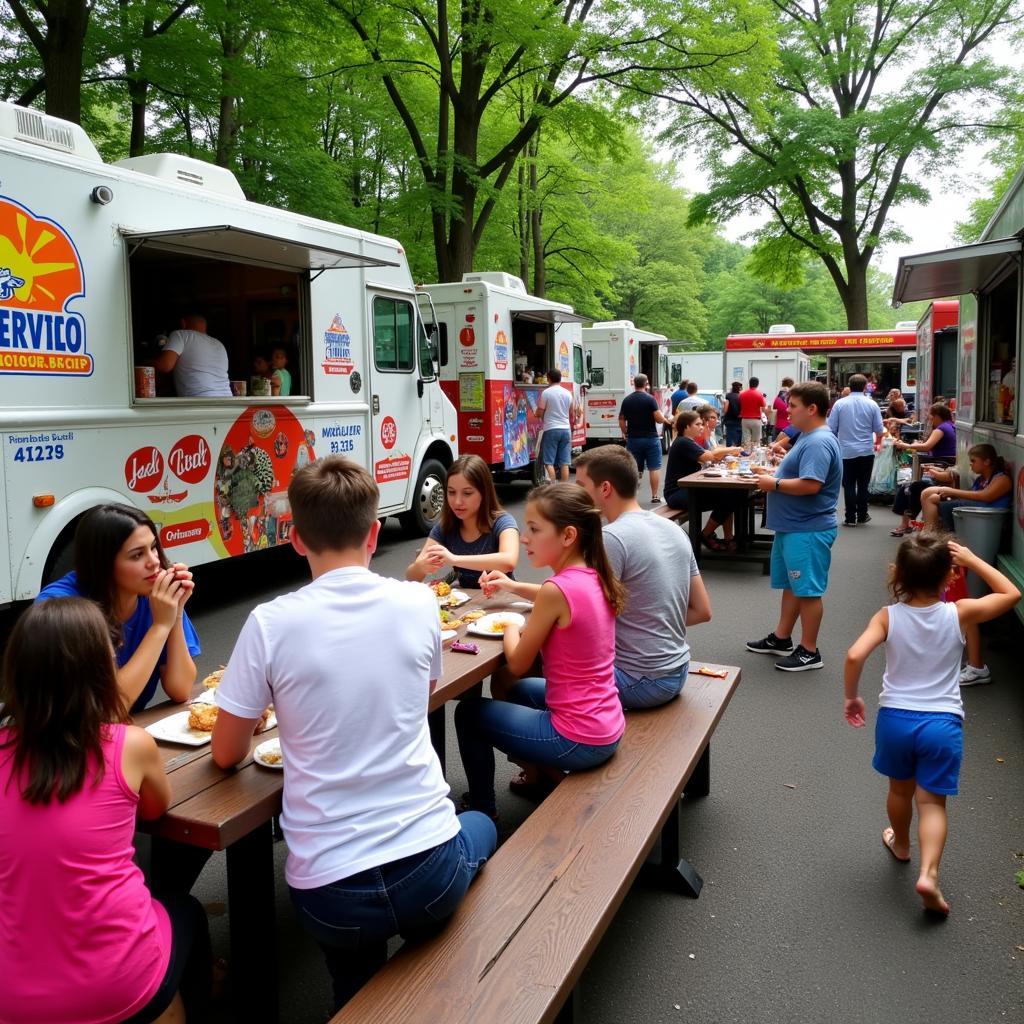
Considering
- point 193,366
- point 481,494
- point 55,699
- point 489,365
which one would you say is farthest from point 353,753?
point 489,365

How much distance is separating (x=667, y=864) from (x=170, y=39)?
44.4ft

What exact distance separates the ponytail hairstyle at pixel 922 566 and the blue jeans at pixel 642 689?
0.97 m

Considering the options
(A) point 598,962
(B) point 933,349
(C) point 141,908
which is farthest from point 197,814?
(B) point 933,349

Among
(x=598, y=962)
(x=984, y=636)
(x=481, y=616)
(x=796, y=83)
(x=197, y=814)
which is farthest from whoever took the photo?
(x=796, y=83)

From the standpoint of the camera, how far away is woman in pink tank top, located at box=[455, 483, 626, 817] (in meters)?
3.10

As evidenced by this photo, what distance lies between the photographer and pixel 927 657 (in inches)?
129

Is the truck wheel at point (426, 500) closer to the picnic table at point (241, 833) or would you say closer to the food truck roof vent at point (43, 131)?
the food truck roof vent at point (43, 131)

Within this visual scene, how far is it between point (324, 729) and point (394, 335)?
800cm

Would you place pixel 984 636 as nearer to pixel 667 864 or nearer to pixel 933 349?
pixel 667 864

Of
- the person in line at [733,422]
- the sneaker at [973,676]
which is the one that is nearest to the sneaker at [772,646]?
the sneaker at [973,676]

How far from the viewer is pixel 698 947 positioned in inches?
119

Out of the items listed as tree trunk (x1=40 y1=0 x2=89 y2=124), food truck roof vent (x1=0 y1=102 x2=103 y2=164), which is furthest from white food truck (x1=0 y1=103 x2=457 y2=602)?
tree trunk (x1=40 y1=0 x2=89 y2=124)

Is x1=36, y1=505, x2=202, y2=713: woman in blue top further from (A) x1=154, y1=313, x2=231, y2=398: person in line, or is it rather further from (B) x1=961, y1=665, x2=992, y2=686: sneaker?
(B) x1=961, y1=665, x2=992, y2=686: sneaker

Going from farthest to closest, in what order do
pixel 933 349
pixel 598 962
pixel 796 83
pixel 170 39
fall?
pixel 796 83 < pixel 933 349 < pixel 170 39 < pixel 598 962
